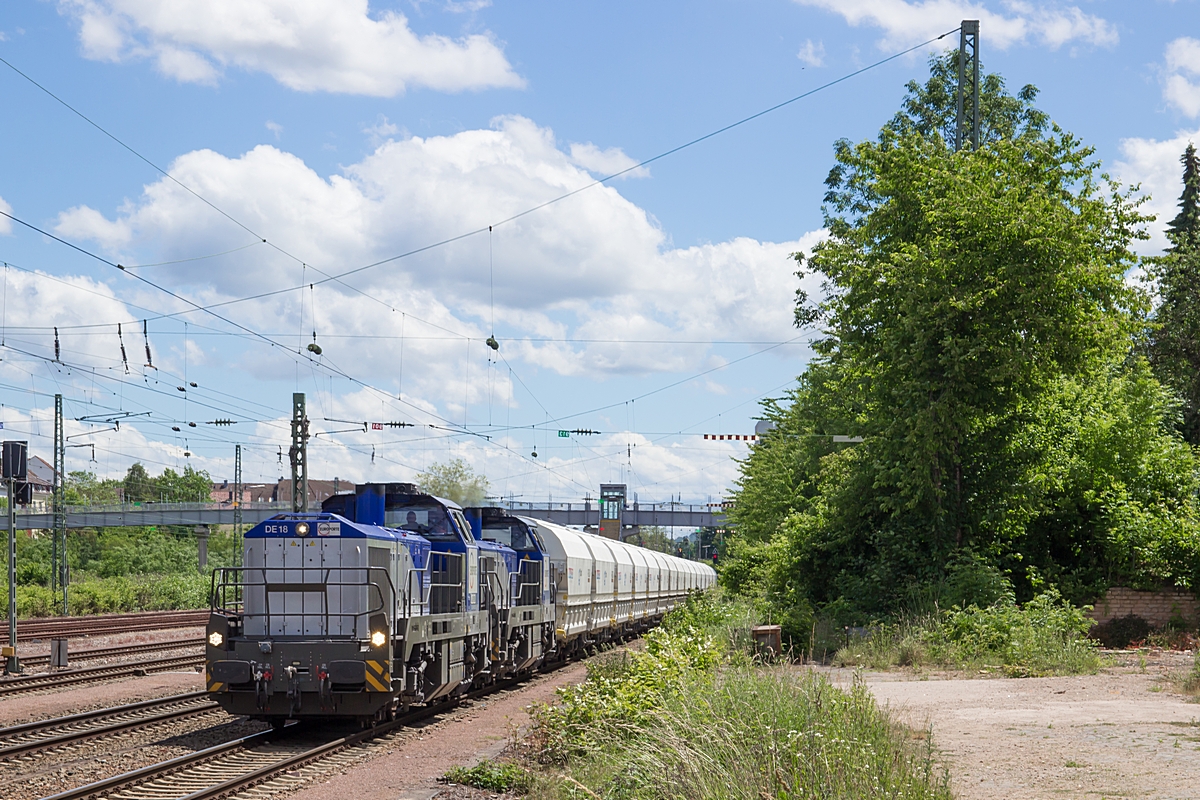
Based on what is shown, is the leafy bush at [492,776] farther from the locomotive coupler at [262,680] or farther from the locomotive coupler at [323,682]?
the locomotive coupler at [262,680]

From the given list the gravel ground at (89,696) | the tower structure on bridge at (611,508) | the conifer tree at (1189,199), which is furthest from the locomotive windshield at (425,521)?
the tower structure on bridge at (611,508)

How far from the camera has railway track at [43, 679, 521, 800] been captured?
11.0 metres

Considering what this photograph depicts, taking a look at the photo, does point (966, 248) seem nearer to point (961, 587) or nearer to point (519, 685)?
point (961, 587)

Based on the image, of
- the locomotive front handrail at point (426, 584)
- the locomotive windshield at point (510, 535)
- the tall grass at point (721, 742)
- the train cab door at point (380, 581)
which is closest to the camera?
the tall grass at point (721, 742)

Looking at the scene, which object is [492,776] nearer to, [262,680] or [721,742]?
[262,680]

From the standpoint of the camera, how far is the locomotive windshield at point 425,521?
58.1 ft

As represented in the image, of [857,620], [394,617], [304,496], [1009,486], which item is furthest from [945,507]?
[304,496]

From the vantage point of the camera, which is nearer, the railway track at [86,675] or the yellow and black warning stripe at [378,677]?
the yellow and black warning stripe at [378,677]

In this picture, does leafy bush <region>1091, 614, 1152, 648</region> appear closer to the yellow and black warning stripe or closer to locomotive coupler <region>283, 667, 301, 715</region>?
the yellow and black warning stripe

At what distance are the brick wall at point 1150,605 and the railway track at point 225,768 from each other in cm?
1701

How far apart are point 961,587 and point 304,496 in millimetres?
21980

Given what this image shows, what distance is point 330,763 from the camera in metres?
13.0

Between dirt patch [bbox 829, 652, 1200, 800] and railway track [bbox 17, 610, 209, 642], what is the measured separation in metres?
23.0

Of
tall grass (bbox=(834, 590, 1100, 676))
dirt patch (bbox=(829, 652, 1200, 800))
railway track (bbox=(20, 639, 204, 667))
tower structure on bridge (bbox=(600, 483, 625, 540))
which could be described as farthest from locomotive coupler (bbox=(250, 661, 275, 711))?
tower structure on bridge (bbox=(600, 483, 625, 540))
